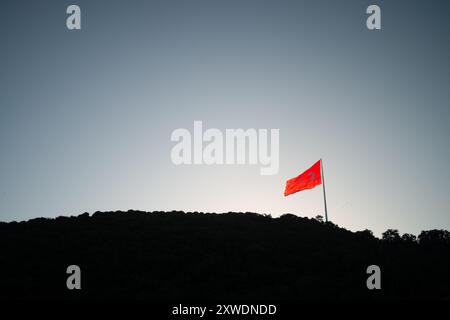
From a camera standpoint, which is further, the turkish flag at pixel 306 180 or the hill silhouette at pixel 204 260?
the turkish flag at pixel 306 180

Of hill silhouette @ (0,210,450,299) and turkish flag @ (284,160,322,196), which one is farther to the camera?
turkish flag @ (284,160,322,196)

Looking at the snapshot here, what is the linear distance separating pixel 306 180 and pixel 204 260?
10.4 m

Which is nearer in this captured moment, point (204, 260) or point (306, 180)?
point (204, 260)

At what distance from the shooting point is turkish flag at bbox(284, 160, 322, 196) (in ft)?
94.7

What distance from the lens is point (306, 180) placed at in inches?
1157

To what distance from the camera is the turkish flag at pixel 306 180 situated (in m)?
28.9

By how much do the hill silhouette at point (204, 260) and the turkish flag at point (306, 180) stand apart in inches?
216

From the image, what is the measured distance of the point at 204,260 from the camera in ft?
94.0

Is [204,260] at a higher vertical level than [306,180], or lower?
lower

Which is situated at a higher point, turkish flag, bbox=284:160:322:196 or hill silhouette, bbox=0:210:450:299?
turkish flag, bbox=284:160:322:196

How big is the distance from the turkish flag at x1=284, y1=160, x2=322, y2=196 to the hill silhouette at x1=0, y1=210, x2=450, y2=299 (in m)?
5.48

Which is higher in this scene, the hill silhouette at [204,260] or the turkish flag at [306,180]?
the turkish flag at [306,180]

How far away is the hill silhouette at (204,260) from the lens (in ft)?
77.2
